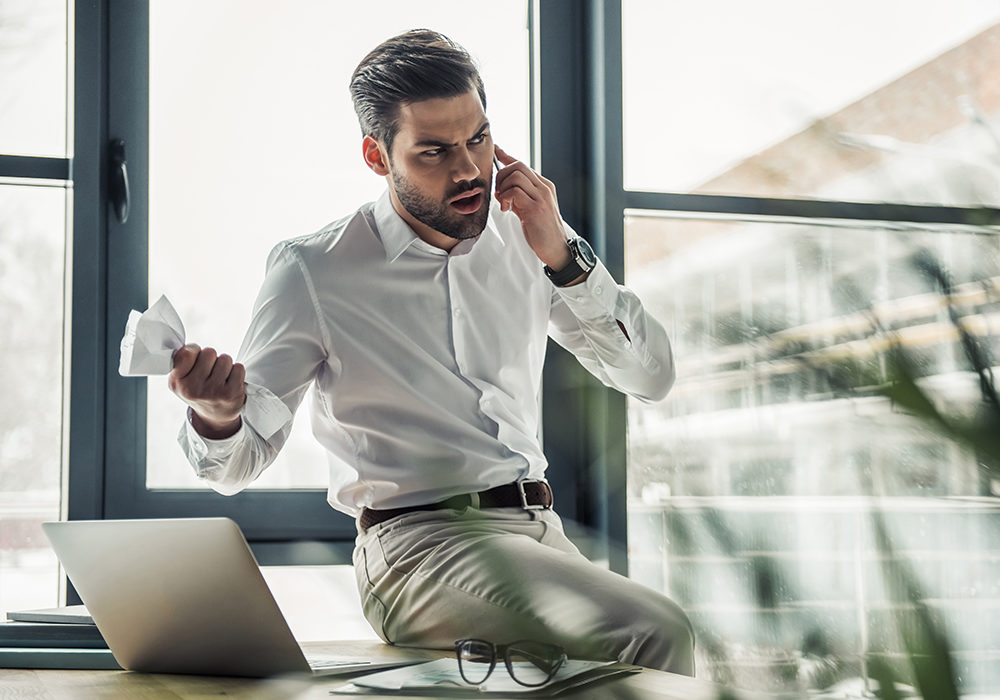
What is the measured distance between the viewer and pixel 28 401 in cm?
212

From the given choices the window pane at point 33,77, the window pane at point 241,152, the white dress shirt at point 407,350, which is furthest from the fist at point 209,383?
the window pane at point 33,77

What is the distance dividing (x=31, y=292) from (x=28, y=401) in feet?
0.75

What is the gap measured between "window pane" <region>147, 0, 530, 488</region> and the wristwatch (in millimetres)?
753

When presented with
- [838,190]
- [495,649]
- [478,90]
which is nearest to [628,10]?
[478,90]

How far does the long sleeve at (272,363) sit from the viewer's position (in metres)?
1.58

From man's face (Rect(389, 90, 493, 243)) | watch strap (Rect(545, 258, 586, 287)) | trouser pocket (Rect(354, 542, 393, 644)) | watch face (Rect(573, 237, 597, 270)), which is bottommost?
trouser pocket (Rect(354, 542, 393, 644))

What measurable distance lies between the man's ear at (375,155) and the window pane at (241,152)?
471 millimetres

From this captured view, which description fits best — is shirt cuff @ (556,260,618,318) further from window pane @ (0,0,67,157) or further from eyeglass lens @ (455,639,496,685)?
window pane @ (0,0,67,157)

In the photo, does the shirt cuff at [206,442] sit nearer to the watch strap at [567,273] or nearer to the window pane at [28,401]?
the watch strap at [567,273]

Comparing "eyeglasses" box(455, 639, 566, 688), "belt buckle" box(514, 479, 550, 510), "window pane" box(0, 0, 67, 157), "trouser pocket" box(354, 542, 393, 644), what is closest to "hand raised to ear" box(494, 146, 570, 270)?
"belt buckle" box(514, 479, 550, 510)

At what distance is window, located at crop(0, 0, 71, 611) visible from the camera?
82.9 inches

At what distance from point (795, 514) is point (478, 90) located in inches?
68.2

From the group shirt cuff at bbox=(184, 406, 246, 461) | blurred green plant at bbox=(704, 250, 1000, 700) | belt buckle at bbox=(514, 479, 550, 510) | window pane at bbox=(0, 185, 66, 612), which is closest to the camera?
blurred green plant at bbox=(704, 250, 1000, 700)

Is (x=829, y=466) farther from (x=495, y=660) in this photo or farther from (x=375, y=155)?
(x=375, y=155)
